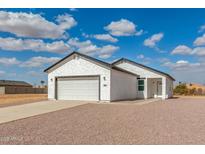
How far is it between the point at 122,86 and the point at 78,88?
4.31 m

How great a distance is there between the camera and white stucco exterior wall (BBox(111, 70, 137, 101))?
63.7ft

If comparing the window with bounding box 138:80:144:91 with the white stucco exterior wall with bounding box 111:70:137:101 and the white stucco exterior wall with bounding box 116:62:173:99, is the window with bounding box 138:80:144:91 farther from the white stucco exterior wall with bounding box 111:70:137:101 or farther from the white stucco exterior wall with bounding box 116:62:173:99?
the white stucco exterior wall with bounding box 111:70:137:101

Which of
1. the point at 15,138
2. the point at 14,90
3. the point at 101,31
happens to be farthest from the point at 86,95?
the point at 14,90

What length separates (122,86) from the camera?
2152cm

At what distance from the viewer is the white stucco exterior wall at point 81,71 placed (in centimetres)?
1869

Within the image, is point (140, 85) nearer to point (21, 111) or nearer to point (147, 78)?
point (147, 78)

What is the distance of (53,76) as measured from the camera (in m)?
21.2

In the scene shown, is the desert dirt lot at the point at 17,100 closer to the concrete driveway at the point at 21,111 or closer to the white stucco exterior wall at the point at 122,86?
the concrete driveway at the point at 21,111

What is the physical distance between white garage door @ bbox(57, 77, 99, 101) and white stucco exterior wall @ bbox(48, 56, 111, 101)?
462 mm

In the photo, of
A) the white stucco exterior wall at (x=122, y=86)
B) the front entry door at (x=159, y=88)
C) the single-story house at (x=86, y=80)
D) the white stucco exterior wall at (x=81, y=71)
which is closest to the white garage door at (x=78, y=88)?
the single-story house at (x=86, y=80)

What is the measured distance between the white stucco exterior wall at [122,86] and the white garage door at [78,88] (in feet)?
4.84

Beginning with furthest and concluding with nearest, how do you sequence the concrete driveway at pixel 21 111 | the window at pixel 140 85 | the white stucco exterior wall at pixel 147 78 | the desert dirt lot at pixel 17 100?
the window at pixel 140 85
the white stucco exterior wall at pixel 147 78
the desert dirt lot at pixel 17 100
the concrete driveway at pixel 21 111

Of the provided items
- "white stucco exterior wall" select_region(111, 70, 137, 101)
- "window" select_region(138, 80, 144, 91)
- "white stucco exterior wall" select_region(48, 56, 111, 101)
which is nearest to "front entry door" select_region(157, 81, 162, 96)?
"window" select_region(138, 80, 144, 91)
